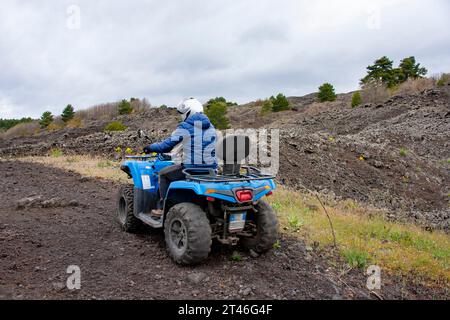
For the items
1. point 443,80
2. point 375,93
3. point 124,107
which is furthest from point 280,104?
point 124,107

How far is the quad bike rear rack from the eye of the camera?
497 centimetres

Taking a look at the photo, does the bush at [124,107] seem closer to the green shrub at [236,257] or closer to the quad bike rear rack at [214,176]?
the quad bike rear rack at [214,176]

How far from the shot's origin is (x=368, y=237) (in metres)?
7.16

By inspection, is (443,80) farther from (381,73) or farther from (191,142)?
(191,142)

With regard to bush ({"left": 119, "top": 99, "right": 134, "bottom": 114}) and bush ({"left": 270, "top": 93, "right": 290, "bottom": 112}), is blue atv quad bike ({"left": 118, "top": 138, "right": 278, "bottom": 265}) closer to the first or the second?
bush ({"left": 270, "top": 93, "right": 290, "bottom": 112})

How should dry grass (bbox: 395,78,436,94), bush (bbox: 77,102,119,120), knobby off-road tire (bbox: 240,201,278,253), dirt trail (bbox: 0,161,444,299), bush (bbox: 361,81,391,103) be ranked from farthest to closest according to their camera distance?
bush (bbox: 77,102,119,120), bush (bbox: 361,81,391,103), dry grass (bbox: 395,78,436,94), knobby off-road tire (bbox: 240,201,278,253), dirt trail (bbox: 0,161,444,299)

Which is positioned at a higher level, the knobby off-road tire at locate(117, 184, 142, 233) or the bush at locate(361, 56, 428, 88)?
the bush at locate(361, 56, 428, 88)

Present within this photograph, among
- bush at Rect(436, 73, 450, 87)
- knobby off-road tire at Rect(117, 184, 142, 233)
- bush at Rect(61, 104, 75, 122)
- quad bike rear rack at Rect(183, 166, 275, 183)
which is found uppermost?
bush at Rect(436, 73, 450, 87)

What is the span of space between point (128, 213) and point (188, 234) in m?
1.78

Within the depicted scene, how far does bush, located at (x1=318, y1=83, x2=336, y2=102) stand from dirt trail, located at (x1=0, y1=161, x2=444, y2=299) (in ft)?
123

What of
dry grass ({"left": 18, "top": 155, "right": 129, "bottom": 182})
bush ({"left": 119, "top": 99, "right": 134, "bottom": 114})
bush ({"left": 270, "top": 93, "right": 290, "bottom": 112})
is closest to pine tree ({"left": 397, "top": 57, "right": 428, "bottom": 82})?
bush ({"left": 270, "top": 93, "right": 290, "bottom": 112})
